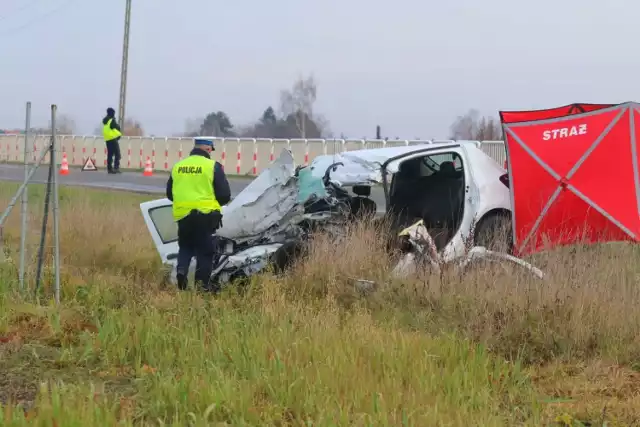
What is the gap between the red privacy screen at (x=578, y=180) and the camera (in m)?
7.38

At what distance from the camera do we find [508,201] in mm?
8430

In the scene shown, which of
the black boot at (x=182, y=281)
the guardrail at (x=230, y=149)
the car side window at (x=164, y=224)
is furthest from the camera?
the guardrail at (x=230, y=149)

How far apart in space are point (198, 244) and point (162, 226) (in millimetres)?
1089

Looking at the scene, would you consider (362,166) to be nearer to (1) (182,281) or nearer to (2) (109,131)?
(1) (182,281)

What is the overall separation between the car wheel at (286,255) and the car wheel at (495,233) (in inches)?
71.8

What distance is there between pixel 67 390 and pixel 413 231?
3.99 meters

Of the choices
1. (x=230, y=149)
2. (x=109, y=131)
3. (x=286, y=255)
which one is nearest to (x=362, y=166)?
(x=286, y=255)

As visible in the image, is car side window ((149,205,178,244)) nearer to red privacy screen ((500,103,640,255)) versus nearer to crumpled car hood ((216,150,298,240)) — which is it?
crumpled car hood ((216,150,298,240))

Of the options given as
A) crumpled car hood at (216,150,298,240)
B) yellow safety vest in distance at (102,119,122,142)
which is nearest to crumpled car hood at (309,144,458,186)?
crumpled car hood at (216,150,298,240)

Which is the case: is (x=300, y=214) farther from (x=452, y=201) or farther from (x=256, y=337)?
(x=256, y=337)

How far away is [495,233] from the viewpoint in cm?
786

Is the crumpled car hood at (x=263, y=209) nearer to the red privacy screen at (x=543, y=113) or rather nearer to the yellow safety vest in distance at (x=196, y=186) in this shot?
the yellow safety vest in distance at (x=196, y=186)

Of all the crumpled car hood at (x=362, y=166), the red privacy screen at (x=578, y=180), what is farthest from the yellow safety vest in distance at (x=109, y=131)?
the red privacy screen at (x=578, y=180)

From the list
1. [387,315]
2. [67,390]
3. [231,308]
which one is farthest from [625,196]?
[67,390]
